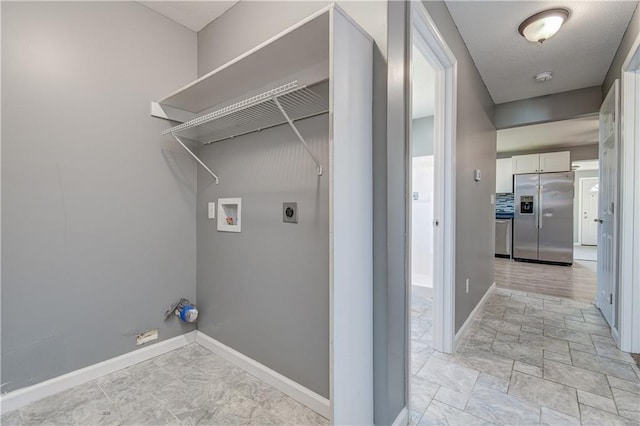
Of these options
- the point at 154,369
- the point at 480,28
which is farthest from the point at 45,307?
the point at 480,28

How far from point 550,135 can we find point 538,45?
3306mm

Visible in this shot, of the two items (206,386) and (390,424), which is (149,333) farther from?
(390,424)

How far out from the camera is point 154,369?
1.85 m

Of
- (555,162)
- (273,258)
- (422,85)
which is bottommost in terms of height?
(273,258)

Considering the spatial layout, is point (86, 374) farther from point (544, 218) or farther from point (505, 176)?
point (505, 176)

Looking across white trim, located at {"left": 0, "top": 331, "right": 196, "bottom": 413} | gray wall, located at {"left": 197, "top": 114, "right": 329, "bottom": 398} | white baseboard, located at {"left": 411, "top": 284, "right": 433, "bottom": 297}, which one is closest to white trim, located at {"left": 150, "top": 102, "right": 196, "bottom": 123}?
gray wall, located at {"left": 197, "top": 114, "right": 329, "bottom": 398}

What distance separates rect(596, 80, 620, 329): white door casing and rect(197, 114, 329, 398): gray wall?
2.55 m

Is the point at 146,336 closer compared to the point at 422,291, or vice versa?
the point at 146,336

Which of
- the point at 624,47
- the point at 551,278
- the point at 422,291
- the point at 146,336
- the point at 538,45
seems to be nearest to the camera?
the point at 146,336

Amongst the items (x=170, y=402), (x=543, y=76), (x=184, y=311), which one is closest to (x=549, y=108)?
(x=543, y=76)

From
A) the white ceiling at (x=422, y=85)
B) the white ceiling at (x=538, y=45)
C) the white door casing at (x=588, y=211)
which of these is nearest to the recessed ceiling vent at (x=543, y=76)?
the white ceiling at (x=538, y=45)

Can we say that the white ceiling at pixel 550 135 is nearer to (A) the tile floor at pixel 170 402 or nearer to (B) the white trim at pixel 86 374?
(A) the tile floor at pixel 170 402

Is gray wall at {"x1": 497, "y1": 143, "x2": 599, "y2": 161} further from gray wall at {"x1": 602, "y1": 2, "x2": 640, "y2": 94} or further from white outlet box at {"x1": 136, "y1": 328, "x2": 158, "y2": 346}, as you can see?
white outlet box at {"x1": 136, "y1": 328, "x2": 158, "y2": 346}

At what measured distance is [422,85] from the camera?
9.52 ft
